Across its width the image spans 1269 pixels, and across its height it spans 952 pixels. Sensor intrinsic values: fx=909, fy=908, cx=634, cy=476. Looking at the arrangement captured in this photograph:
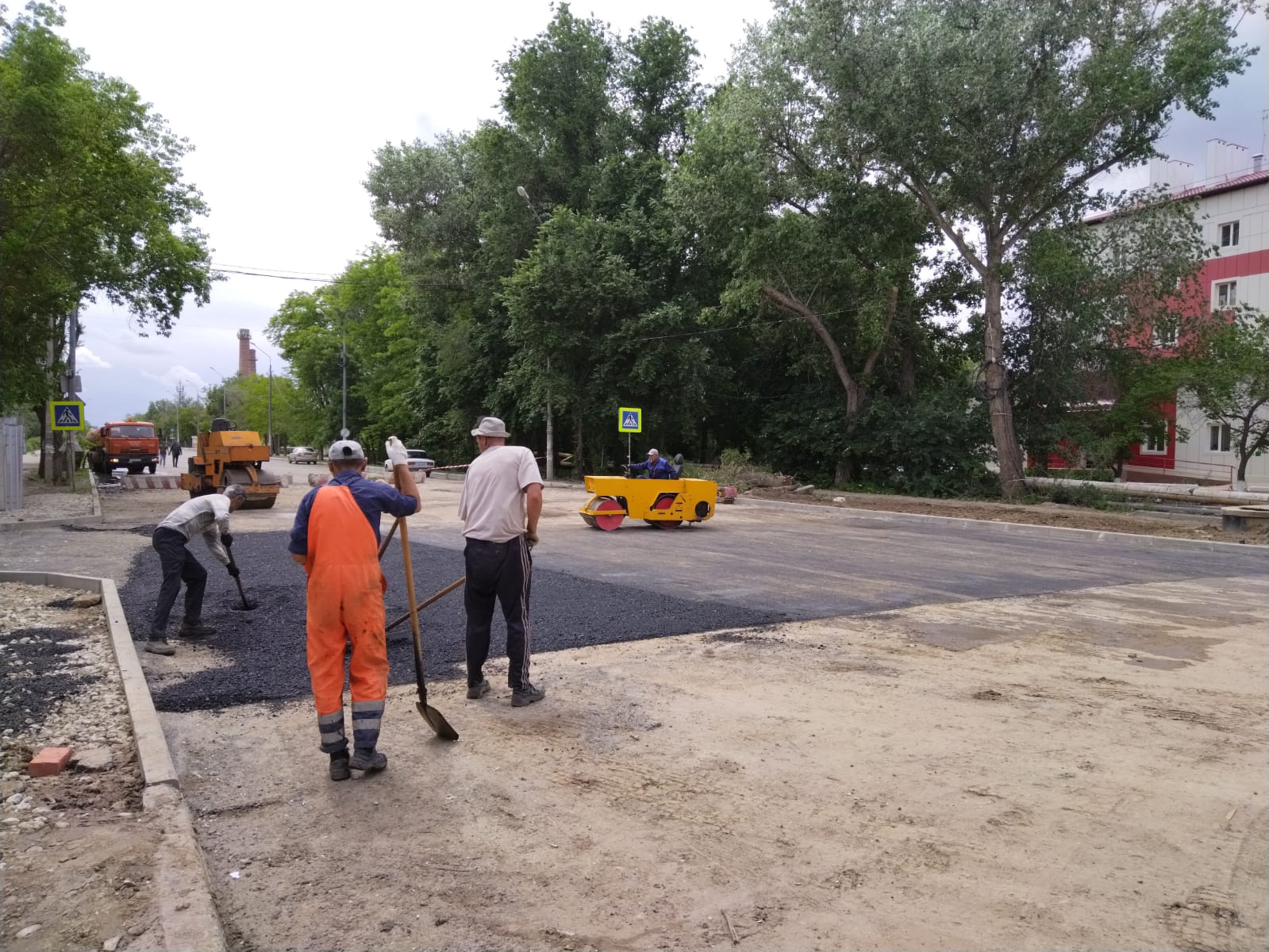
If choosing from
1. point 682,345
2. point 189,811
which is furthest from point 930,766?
point 682,345

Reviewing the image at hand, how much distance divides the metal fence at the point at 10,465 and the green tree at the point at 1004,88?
67.7 feet

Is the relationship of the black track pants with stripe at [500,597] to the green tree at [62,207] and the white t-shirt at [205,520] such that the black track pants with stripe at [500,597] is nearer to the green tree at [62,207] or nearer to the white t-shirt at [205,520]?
the white t-shirt at [205,520]

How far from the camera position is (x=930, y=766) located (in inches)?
176

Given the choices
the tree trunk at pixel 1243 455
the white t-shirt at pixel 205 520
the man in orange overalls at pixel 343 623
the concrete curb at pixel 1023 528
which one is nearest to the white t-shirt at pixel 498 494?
the man in orange overalls at pixel 343 623

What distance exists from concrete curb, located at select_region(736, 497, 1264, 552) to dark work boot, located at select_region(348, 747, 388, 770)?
15.2m

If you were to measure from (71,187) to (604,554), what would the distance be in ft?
50.6

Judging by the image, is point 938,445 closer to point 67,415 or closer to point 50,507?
point 50,507

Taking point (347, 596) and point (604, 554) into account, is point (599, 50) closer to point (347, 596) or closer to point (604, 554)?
point (604, 554)

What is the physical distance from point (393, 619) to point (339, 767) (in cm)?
370

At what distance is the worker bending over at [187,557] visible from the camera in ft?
23.2

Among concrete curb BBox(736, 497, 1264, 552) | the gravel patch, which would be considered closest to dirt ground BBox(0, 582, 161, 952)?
the gravel patch

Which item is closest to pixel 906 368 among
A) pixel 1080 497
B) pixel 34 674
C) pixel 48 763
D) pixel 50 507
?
pixel 1080 497

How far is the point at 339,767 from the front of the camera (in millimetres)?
4297

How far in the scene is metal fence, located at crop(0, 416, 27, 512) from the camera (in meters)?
18.2
